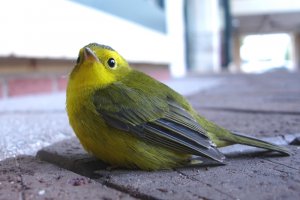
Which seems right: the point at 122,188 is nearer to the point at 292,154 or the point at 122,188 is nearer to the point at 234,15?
the point at 292,154

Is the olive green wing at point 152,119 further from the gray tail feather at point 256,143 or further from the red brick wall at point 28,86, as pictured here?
the red brick wall at point 28,86

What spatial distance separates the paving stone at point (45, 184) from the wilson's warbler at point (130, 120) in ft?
0.35

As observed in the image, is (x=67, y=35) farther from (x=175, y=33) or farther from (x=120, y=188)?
(x=175, y=33)

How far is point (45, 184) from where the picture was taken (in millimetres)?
911

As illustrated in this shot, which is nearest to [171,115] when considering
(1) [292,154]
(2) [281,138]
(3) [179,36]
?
(1) [292,154]

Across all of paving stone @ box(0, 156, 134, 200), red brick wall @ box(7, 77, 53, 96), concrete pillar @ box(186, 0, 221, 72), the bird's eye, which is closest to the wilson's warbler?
the bird's eye

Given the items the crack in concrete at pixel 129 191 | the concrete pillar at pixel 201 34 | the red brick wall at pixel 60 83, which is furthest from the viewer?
the concrete pillar at pixel 201 34

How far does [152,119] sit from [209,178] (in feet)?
0.63

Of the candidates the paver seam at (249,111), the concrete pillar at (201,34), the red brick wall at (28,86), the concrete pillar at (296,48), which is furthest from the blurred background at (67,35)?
the concrete pillar at (296,48)

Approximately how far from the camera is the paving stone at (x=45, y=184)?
84 centimetres

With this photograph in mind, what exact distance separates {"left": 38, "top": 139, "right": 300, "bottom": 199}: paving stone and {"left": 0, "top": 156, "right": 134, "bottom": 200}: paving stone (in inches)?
1.7

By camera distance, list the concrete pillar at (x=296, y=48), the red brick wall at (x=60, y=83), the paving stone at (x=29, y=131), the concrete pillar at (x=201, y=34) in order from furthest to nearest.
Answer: the concrete pillar at (x=296, y=48), the concrete pillar at (x=201, y=34), the red brick wall at (x=60, y=83), the paving stone at (x=29, y=131)

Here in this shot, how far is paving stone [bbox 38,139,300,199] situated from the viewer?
2.70ft

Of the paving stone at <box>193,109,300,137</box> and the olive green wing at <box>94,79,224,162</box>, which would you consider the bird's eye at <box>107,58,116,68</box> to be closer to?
the olive green wing at <box>94,79,224,162</box>
